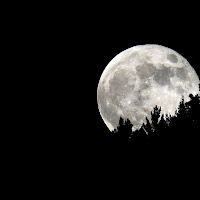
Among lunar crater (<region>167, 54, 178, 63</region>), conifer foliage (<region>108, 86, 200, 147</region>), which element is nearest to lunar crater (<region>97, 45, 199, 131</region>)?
lunar crater (<region>167, 54, 178, 63</region>)

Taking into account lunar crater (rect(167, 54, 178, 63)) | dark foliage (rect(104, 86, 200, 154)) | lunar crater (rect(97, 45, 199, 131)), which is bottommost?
dark foliage (rect(104, 86, 200, 154))

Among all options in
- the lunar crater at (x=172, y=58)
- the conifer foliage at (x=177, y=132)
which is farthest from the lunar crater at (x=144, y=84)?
the conifer foliage at (x=177, y=132)

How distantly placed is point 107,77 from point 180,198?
36.4 ft

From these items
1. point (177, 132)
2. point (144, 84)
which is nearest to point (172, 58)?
point (144, 84)

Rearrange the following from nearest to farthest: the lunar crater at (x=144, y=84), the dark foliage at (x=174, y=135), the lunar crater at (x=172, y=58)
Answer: the dark foliage at (x=174, y=135) < the lunar crater at (x=144, y=84) < the lunar crater at (x=172, y=58)

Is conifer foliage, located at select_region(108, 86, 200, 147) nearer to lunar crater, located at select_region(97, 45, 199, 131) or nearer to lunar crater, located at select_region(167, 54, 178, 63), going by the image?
lunar crater, located at select_region(97, 45, 199, 131)

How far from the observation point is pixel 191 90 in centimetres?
1520

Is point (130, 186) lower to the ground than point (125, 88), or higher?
lower

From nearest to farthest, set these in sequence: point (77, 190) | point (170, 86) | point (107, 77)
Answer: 1. point (77, 190)
2. point (170, 86)
3. point (107, 77)

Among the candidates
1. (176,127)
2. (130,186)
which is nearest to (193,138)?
(176,127)

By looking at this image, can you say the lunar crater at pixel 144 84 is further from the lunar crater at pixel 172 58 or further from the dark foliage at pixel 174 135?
the dark foliage at pixel 174 135

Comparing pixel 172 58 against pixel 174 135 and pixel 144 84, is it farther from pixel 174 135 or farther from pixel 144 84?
pixel 174 135

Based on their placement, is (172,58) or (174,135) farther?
(172,58)

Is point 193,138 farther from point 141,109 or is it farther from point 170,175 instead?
point 141,109
